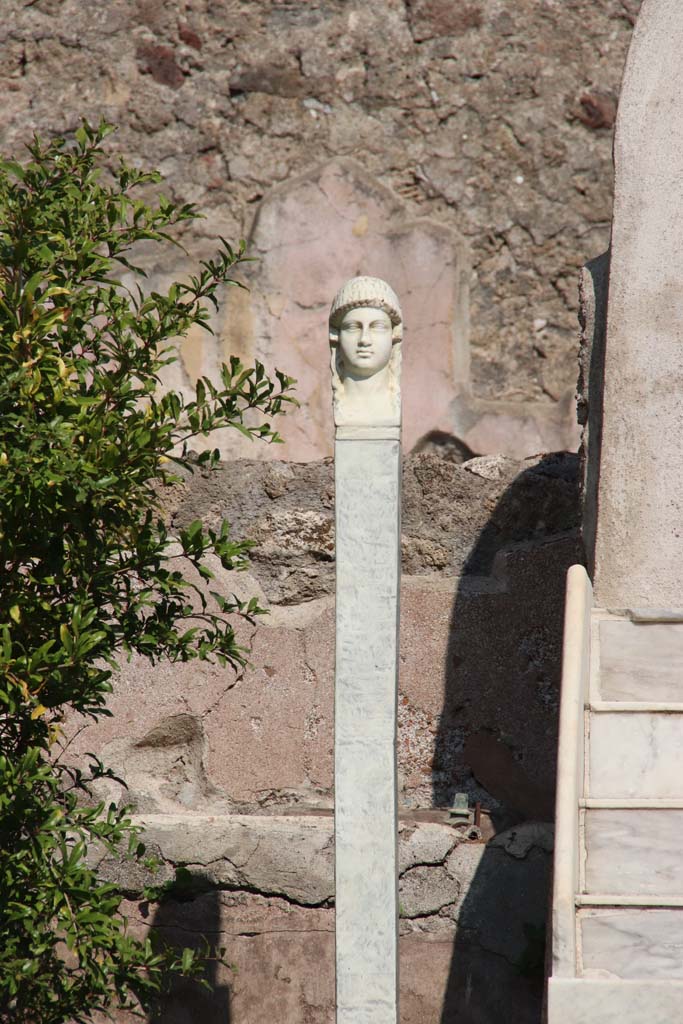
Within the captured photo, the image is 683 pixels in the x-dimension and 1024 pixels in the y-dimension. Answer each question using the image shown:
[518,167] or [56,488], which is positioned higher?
[518,167]

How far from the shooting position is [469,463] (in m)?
4.82

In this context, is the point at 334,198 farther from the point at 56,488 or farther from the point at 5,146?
the point at 56,488

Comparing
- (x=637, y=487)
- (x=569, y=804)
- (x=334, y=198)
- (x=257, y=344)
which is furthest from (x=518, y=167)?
(x=569, y=804)

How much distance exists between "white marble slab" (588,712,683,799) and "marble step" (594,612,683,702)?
15cm

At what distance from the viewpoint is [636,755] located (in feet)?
11.2

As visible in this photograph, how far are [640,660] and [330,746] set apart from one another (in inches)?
41.2

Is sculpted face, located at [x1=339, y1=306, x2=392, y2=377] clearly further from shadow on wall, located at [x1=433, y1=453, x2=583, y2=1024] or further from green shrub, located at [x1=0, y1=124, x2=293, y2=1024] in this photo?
shadow on wall, located at [x1=433, y1=453, x2=583, y2=1024]

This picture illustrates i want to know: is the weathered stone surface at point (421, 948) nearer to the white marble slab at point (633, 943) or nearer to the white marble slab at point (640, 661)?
the white marble slab at point (640, 661)

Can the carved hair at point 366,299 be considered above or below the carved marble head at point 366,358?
above

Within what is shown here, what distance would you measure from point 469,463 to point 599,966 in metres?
2.10

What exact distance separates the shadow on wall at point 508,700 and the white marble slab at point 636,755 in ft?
Result: 2.42

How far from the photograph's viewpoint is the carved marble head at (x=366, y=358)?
3.44 metres

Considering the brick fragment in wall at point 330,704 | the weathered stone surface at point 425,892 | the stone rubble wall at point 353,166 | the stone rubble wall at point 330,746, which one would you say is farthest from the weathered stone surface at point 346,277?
the weathered stone surface at point 425,892

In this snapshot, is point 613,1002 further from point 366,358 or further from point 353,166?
point 353,166
